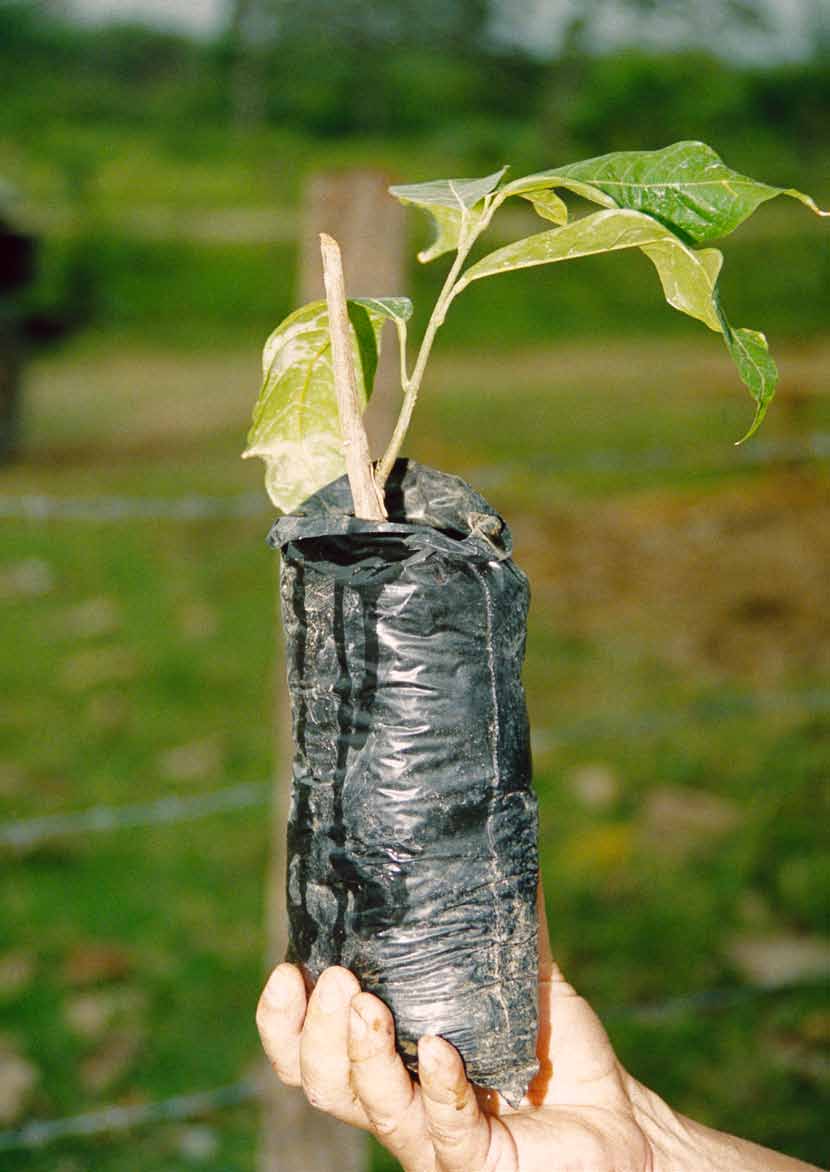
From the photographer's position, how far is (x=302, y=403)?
0.80 meters

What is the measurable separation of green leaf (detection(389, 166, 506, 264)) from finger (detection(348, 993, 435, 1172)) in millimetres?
466

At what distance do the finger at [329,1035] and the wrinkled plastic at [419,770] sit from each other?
0.03 meters

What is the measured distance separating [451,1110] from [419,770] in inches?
7.7

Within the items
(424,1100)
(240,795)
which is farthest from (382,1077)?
(240,795)

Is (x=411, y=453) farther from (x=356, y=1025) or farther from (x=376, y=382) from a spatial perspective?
(x=356, y=1025)

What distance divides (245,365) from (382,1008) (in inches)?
248

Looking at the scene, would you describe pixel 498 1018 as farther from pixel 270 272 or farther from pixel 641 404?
pixel 270 272

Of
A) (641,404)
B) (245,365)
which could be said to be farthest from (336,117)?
(641,404)

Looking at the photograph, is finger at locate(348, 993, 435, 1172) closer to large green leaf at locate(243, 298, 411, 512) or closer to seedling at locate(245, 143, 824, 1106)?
seedling at locate(245, 143, 824, 1106)

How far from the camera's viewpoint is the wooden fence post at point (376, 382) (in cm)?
146

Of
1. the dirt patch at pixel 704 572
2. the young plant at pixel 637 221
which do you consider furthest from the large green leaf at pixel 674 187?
the dirt patch at pixel 704 572

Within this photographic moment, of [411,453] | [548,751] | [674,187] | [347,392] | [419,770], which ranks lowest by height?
[548,751]

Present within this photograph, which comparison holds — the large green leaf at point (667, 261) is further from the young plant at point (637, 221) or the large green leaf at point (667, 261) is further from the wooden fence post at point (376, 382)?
the wooden fence post at point (376, 382)

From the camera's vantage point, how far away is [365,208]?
1.46 meters
